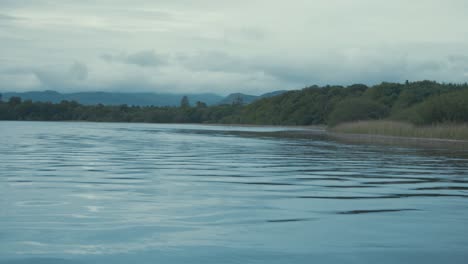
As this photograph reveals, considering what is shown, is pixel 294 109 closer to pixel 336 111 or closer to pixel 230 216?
pixel 336 111

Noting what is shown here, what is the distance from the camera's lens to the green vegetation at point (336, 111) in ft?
182

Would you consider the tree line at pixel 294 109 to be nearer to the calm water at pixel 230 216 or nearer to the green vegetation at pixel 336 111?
the green vegetation at pixel 336 111

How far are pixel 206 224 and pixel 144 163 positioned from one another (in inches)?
517

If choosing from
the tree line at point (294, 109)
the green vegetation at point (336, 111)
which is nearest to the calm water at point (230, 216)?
the green vegetation at point (336, 111)

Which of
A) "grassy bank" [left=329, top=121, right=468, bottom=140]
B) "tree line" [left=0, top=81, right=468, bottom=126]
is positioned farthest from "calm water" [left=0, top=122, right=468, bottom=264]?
"tree line" [left=0, top=81, right=468, bottom=126]

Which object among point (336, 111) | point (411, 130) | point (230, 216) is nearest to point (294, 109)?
point (336, 111)

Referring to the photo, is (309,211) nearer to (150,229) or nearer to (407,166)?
(150,229)

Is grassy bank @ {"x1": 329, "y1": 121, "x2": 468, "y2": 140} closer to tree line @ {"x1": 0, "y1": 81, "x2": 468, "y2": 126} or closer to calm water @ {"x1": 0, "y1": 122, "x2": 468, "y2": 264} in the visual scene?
tree line @ {"x1": 0, "y1": 81, "x2": 468, "y2": 126}

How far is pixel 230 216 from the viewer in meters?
11.2

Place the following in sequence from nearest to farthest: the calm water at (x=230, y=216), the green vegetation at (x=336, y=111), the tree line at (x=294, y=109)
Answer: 1. the calm water at (x=230, y=216)
2. the green vegetation at (x=336, y=111)
3. the tree line at (x=294, y=109)

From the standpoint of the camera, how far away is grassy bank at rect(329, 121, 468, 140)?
4717 centimetres

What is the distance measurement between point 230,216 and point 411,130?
44527mm

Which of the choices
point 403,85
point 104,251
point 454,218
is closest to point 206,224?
point 104,251

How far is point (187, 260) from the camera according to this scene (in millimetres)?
8125
